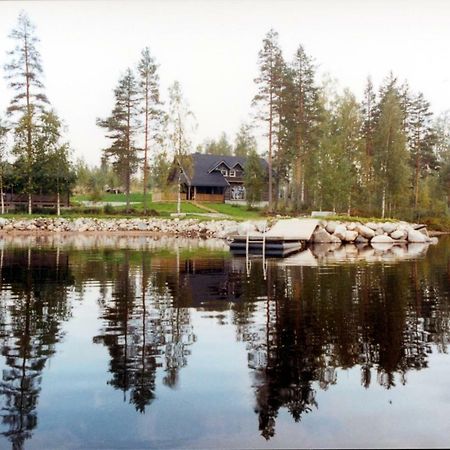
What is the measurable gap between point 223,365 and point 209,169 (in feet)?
217

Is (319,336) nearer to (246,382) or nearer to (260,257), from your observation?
(246,382)

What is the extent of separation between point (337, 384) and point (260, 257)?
18.4 m

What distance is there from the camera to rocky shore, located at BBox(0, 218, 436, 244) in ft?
121

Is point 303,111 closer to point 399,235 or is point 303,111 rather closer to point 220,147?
point 399,235

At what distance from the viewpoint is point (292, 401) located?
20.4 ft

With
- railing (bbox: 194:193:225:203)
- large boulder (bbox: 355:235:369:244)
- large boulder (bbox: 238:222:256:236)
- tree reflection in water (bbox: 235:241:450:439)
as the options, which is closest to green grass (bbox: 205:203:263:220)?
railing (bbox: 194:193:225:203)

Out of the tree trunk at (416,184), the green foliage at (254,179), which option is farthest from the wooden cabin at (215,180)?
the tree trunk at (416,184)

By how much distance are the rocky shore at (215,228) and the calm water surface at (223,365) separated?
852 inches

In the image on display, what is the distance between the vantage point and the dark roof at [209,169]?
6931 cm

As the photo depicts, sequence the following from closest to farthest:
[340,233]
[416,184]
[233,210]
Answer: [340,233] < [233,210] < [416,184]

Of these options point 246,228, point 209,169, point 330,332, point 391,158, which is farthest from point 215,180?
point 330,332

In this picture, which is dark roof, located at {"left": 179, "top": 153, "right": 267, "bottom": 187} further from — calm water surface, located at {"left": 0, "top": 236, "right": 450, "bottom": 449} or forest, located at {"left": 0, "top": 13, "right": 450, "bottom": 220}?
calm water surface, located at {"left": 0, "top": 236, "right": 450, "bottom": 449}

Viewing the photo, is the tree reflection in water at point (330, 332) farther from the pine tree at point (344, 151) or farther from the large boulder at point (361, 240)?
the pine tree at point (344, 151)

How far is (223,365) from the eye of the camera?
761 cm
